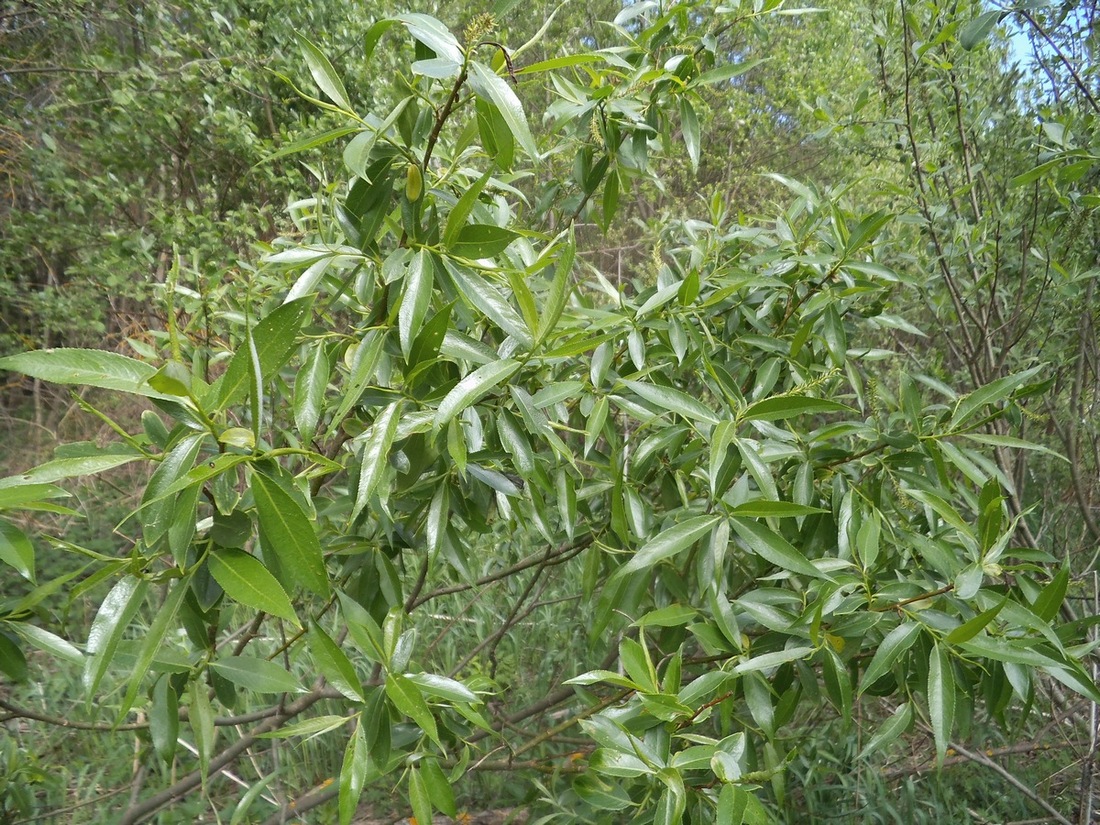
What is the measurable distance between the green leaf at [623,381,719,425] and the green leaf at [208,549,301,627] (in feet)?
1.81

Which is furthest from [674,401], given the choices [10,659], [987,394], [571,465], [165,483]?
[10,659]

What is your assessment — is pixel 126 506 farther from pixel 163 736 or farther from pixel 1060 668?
pixel 1060 668

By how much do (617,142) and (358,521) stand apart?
2.80ft

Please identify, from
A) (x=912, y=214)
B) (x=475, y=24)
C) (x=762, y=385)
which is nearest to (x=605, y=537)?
(x=762, y=385)

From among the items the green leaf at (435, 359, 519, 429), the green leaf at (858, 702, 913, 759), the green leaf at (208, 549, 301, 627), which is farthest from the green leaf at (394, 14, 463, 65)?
the green leaf at (858, 702, 913, 759)

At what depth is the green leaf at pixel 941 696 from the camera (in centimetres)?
97

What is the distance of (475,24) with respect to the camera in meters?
0.87

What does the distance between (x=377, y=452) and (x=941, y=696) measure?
0.77 metres

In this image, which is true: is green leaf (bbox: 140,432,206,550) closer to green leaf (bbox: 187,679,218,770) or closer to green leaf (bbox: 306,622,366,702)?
green leaf (bbox: 306,622,366,702)

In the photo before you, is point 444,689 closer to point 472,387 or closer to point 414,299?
point 472,387

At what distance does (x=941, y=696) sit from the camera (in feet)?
3.23

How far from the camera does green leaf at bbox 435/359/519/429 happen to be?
0.87 meters

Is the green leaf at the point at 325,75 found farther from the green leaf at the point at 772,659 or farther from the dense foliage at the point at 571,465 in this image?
the green leaf at the point at 772,659

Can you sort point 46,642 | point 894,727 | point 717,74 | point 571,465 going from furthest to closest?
1. point 717,74
2. point 571,465
3. point 894,727
4. point 46,642
